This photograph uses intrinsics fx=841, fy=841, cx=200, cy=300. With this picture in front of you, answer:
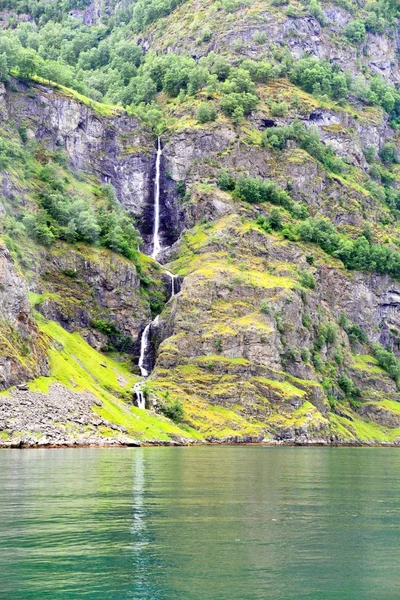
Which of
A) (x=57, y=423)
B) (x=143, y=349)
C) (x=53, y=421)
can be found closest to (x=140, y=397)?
(x=143, y=349)

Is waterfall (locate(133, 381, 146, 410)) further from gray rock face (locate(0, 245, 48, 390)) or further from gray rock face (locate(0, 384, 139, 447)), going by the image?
gray rock face (locate(0, 245, 48, 390))

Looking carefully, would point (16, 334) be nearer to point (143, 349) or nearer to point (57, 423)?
point (57, 423)

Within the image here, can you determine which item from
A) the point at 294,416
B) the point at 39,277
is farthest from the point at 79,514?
the point at 39,277

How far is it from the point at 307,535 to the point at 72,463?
5174 cm

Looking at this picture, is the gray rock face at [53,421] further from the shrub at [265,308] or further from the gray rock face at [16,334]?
the shrub at [265,308]

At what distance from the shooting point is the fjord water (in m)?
31.0

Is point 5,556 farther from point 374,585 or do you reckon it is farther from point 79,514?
point 374,585

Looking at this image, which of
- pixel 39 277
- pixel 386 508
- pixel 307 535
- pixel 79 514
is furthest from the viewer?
pixel 39 277

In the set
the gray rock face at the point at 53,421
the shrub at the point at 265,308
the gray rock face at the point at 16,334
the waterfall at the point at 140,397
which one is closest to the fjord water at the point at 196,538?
the gray rock face at the point at 53,421

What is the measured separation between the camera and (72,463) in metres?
89.3

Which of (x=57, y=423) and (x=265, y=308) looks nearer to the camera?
(x=57, y=423)

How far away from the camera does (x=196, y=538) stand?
4003 centimetres

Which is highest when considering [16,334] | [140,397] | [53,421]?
[16,334]

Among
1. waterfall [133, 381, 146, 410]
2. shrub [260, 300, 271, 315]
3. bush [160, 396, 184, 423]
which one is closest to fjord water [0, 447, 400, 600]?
bush [160, 396, 184, 423]
